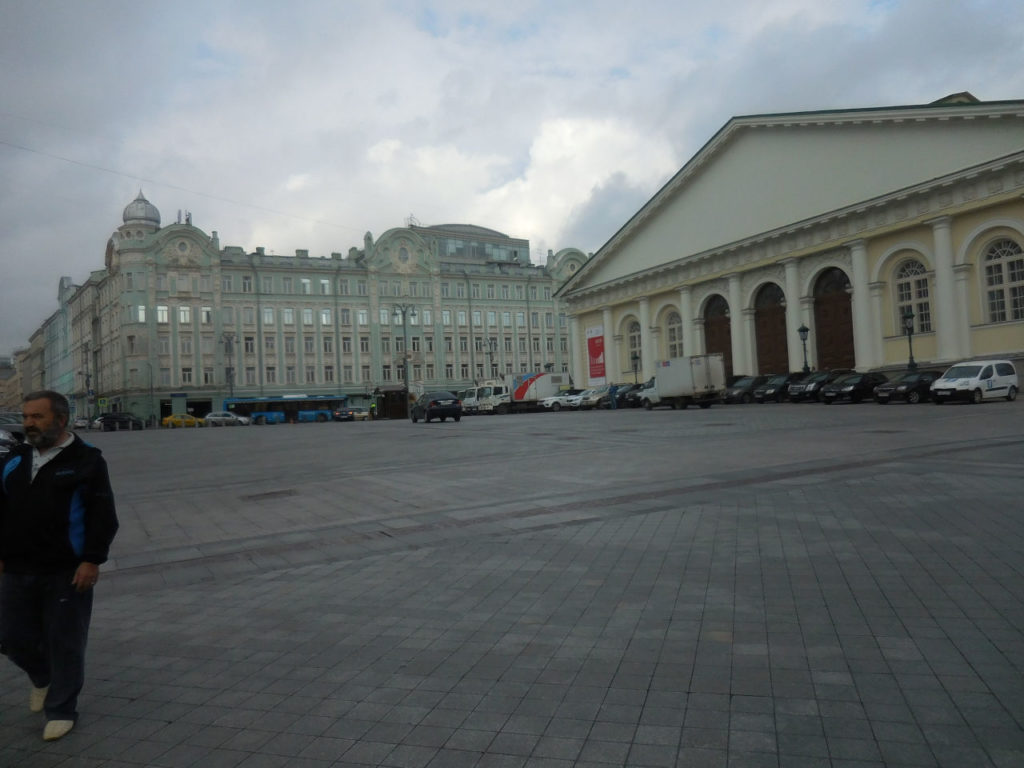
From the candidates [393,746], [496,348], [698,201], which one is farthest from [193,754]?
[496,348]

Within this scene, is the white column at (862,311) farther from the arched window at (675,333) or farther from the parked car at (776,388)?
the arched window at (675,333)

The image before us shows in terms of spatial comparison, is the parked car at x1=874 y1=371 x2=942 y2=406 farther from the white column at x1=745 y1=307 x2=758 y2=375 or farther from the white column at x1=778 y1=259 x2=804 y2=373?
the white column at x1=745 y1=307 x2=758 y2=375

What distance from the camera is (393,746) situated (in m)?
3.36

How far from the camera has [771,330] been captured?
49.1 m

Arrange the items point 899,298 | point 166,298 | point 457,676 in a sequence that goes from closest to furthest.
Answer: point 457,676, point 899,298, point 166,298

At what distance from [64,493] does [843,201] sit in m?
46.5

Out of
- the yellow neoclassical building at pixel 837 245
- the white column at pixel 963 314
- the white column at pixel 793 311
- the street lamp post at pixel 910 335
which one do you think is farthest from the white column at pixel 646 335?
the white column at pixel 963 314

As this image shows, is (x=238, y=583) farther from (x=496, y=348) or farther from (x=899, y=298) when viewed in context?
(x=496, y=348)

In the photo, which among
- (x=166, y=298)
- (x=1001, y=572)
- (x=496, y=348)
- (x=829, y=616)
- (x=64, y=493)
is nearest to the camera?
(x=64, y=493)

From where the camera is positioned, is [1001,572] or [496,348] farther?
[496,348]

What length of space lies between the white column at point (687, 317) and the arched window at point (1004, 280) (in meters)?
20.7

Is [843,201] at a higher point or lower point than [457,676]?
higher

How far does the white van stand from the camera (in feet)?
95.3

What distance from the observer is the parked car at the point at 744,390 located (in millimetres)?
43844
